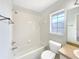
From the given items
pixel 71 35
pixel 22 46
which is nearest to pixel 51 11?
pixel 71 35

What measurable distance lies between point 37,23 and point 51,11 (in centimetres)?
75

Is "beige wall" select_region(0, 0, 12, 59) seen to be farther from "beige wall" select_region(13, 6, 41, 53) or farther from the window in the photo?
the window

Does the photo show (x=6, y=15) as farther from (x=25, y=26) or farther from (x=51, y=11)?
(x=51, y=11)

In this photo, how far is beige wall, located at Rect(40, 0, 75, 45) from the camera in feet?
8.45

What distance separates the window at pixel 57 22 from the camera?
2897mm

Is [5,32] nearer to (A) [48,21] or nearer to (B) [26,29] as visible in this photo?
(B) [26,29]

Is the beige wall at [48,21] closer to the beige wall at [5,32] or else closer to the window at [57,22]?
the window at [57,22]

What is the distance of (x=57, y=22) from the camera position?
321cm

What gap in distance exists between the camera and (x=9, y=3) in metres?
1.58

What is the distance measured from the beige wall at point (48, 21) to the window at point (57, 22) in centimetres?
15

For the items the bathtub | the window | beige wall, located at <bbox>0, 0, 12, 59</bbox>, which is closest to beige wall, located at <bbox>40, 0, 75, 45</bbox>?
the window

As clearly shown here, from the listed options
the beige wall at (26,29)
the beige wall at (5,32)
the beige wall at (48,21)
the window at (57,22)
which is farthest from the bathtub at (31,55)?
the beige wall at (5,32)

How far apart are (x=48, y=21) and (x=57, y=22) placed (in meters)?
0.40

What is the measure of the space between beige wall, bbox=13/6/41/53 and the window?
1.90 ft
